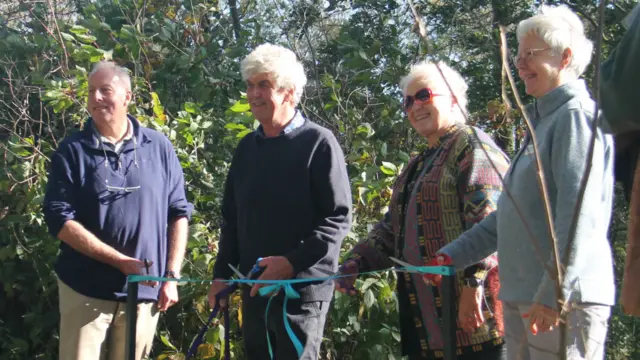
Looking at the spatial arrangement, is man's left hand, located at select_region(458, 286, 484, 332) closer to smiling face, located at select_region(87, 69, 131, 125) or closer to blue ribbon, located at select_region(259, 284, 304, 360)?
blue ribbon, located at select_region(259, 284, 304, 360)

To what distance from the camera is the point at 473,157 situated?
3.01m

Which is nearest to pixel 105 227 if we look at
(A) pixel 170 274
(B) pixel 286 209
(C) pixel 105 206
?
(C) pixel 105 206

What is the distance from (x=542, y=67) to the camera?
9.06 feet

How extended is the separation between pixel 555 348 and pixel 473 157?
782 mm

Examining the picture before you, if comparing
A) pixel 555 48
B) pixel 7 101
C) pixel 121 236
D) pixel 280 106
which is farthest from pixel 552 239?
pixel 7 101

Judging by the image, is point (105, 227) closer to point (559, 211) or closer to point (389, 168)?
point (389, 168)

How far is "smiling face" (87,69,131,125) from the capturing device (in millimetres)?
3922

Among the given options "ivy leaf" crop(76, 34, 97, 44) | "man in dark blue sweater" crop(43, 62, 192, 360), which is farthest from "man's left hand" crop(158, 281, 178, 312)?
"ivy leaf" crop(76, 34, 97, 44)

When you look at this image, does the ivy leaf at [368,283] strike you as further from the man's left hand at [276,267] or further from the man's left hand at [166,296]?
the man's left hand at [276,267]

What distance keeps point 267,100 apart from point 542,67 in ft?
4.22

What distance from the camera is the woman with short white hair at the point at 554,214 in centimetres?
243


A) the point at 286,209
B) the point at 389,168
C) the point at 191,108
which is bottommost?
the point at 286,209

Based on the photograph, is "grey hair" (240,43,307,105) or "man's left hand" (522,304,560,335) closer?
"man's left hand" (522,304,560,335)

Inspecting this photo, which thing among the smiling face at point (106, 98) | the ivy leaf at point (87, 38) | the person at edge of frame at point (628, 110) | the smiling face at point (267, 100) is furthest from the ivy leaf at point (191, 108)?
the person at edge of frame at point (628, 110)
